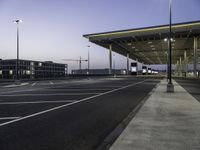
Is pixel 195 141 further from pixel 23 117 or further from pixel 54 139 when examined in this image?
pixel 23 117

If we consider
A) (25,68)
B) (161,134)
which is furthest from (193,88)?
(25,68)

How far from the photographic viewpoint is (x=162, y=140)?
552 centimetres

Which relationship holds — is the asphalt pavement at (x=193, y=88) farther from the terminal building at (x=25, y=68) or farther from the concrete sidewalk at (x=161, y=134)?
the terminal building at (x=25, y=68)

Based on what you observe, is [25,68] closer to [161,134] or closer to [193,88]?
[193,88]

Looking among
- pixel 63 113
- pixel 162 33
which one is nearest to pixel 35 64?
pixel 162 33

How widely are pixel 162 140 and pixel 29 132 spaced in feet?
11.8

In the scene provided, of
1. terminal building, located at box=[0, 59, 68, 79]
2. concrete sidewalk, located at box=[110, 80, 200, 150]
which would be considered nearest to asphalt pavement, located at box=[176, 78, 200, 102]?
concrete sidewalk, located at box=[110, 80, 200, 150]

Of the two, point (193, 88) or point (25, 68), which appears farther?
point (25, 68)

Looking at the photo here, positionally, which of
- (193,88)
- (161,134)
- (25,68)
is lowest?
(193,88)

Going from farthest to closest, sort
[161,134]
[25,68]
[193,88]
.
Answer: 1. [25,68]
2. [193,88]
3. [161,134]

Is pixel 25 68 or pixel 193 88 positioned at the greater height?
pixel 25 68

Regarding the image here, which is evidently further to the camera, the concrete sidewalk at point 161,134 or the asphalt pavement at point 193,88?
the asphalt pavement at point 193,88

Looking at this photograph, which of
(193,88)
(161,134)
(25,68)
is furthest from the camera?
(25,68)

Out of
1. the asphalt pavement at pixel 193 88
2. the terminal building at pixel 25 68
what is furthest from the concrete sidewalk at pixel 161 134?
the terminal building at pixel 25 68
